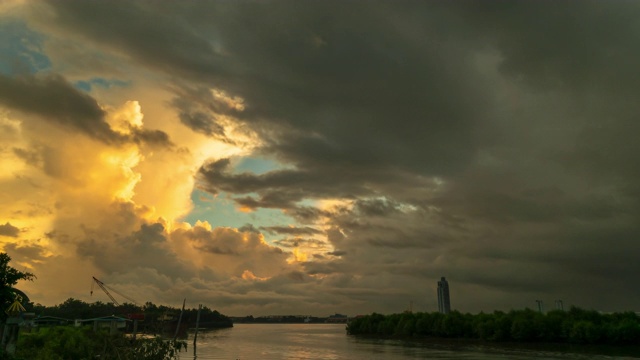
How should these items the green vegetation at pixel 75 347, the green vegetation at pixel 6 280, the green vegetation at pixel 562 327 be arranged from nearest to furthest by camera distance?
the green vegetation at pixel 6 280 < the green vegetation at pixel 75 347 < the green vegetation at pixel 562 327

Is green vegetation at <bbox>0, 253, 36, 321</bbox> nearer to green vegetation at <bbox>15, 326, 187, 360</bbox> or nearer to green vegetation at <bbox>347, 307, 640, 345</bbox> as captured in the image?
green vegetation at <bbox>15, 326, 187, 360</bbox>

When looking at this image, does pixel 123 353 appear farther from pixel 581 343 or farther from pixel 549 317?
pixel 549 317

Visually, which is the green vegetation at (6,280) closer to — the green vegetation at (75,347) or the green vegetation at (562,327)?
the green vegetation at (75,347)

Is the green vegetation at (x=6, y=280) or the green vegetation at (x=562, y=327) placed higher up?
the green vegetation at (x=6, y=280)

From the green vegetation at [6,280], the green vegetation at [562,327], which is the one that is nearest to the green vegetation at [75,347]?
the green vegetation at [6,280]

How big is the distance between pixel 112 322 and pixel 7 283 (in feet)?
405

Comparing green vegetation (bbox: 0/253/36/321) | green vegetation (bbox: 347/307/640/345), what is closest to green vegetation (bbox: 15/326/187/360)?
green vegetation (bbox: 0/253/36/321)

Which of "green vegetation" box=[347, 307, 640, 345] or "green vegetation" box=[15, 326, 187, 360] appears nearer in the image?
"green vegetation" box=[15, 326, 187, 360]

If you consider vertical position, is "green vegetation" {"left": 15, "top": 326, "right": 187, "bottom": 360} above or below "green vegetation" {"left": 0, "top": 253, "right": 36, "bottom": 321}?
below

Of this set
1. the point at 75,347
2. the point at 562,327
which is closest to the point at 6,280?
the point at 75,347

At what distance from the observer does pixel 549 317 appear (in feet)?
562

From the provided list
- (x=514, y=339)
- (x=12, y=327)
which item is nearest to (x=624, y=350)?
(x=514, y=339)

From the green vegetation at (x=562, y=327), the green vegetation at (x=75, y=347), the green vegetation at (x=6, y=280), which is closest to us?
the green vegetation at (x=6, y=280)

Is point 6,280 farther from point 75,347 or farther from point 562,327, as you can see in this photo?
point 562,327
